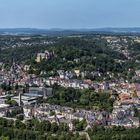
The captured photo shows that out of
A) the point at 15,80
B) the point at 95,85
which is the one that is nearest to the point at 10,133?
the point at 95,85

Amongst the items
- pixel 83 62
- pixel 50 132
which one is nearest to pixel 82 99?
pixel 50 132

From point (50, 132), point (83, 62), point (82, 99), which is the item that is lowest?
point (82, 99)

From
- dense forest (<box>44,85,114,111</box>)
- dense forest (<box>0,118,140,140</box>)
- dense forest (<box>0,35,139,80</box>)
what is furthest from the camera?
dense forest (<box>0,35,139,80</box>)

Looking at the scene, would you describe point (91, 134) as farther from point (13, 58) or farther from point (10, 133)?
point (13, 58)

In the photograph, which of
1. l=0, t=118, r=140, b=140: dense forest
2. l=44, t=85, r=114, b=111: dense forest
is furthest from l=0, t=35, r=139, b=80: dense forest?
l=0, t=118, r=140, b=140: dense forest

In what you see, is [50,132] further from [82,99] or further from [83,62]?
[83,62]

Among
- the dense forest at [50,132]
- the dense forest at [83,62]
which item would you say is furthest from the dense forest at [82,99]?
the dense forest at [83,62]

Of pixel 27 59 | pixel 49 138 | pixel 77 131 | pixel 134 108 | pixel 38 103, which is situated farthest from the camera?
pixel 27 59

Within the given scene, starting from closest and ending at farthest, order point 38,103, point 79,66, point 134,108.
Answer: point 134,108 → point 38,103 → point 79,66

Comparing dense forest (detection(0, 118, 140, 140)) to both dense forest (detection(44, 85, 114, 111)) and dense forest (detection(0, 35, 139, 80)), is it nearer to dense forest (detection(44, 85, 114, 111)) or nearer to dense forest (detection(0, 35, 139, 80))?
dense forest (detection(44, 85, 114, 111))

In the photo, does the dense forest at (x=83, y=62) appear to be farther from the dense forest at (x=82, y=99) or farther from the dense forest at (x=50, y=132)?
the dense forest at (x=50, y=132)

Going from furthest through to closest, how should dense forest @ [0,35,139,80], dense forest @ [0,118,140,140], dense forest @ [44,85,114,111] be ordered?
dense forest @ [0,35,139,80] → dense forest @ [44,85,114,111] → dense forest @ [0,118,140,140]
